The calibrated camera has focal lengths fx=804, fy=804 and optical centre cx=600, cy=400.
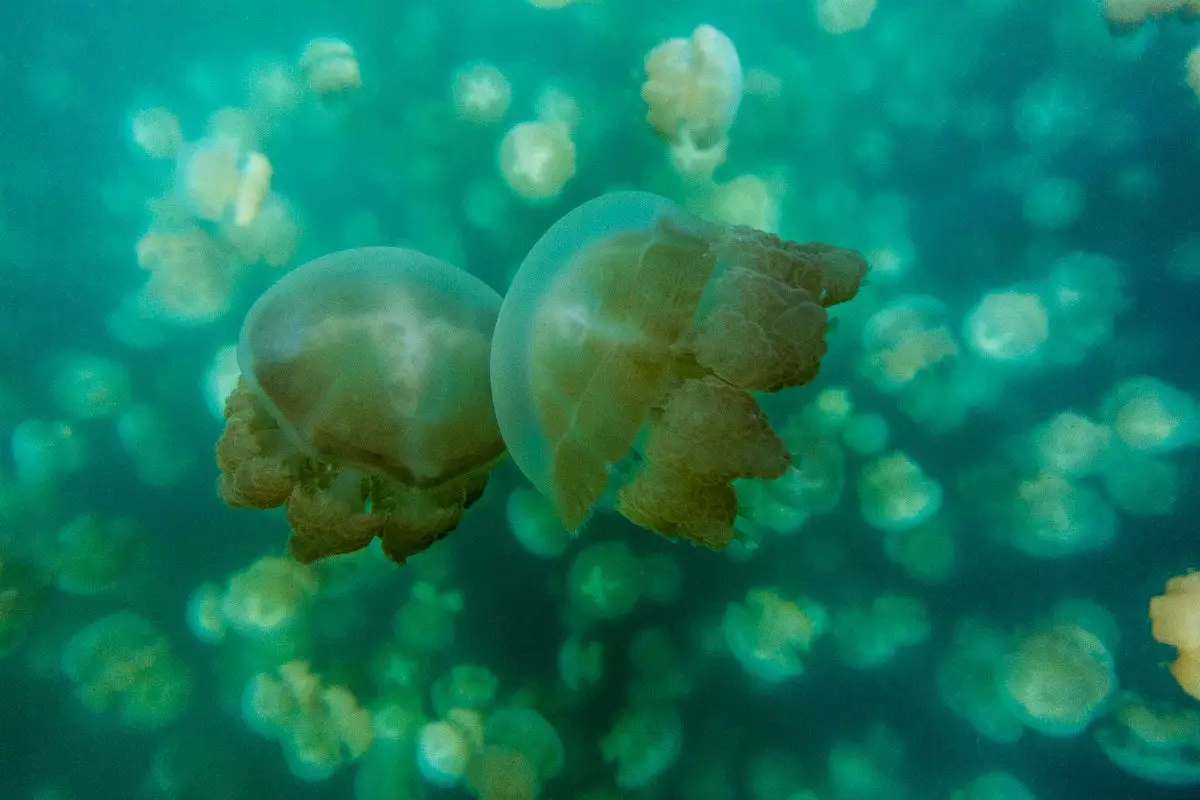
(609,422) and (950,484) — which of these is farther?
(950,484)

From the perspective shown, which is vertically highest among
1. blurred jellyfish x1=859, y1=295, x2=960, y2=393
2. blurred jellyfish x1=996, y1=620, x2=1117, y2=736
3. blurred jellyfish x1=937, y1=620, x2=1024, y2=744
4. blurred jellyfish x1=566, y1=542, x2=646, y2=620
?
blurred jellyfish x1=859, y1=295, x2=960, y2=393

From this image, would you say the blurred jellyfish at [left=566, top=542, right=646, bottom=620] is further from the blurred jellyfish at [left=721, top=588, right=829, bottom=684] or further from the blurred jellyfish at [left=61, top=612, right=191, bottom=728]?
the blurred jellyfish at [left=61, top=612, right=191, bottom=728]

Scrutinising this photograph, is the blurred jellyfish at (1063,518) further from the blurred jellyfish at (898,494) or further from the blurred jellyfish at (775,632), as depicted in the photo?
the blurred jellyfish at (775,632)

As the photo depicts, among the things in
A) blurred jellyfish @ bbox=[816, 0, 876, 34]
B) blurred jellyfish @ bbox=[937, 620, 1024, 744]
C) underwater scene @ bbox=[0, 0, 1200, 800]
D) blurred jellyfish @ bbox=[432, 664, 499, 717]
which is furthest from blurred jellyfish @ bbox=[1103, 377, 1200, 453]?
blurred jellyfish @ bbox=[432, 664, 499, 717]

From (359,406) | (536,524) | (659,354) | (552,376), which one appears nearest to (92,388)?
(359,406)

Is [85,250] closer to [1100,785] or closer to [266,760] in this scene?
[266,760]

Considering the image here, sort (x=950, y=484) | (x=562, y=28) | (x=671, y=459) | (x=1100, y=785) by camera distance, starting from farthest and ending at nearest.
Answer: (x=562, y=28), (x=950, y=484), (x=1100, y=785), (x=671, y=459)

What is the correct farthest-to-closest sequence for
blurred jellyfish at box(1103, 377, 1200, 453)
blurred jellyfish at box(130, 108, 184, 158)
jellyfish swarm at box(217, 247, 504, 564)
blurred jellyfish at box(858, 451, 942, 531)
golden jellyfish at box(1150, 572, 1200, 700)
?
blurred jellyfish at box(130, 108, 184, 158) < blurred jellyfish at box(858, 451, 942, 531) < blurred jellyfish at box(1103, 377, 1200, 453) < golden jellyfish at box(1150, 572, 1200, 700) < jellyfish swarm at box(217, 247, 504, 564)

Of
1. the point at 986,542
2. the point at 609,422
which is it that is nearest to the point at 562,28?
the point at 609,422
